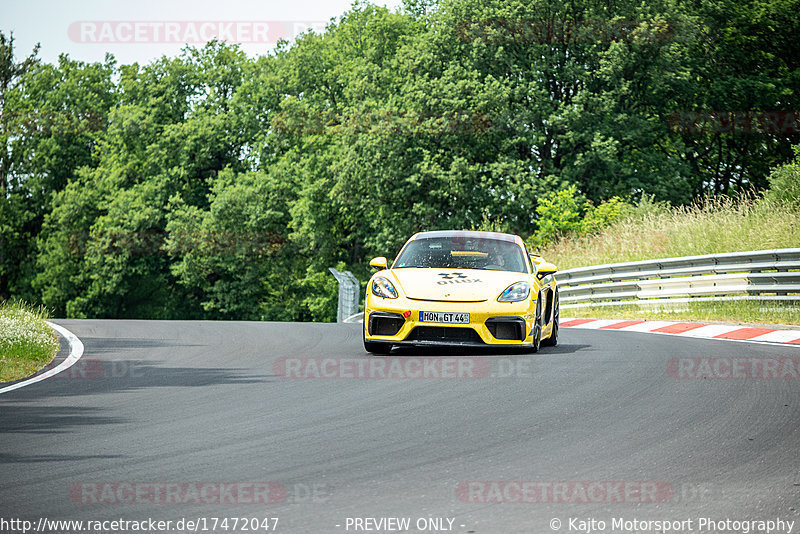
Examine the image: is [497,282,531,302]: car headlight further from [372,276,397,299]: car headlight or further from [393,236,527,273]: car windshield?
[372,276,397,299]: car headlight

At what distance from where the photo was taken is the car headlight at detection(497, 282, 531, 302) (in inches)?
470

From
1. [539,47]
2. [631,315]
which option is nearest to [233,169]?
[539,47]

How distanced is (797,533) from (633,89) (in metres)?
40.9

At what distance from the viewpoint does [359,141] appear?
4516 centimetres

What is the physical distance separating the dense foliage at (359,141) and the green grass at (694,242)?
11.2 ft

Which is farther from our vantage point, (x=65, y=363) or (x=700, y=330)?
(x=700, y=330)

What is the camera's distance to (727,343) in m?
13.5

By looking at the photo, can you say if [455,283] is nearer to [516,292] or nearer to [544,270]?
[516,292]

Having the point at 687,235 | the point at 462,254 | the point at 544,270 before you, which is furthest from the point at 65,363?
the point at 687,235

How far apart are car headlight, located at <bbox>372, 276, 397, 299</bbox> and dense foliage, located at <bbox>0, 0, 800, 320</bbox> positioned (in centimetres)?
2080

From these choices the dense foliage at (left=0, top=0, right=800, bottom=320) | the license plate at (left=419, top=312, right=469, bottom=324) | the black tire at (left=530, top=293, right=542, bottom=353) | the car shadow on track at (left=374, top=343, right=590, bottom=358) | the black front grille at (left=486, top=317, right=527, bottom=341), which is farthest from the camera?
the dense foliage at (left=0, top=0, right=800, bottom=320)

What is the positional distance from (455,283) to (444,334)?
2.27 feet

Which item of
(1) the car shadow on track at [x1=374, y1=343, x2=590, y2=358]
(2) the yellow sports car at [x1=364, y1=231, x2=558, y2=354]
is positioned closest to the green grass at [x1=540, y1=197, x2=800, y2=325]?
(1) the car shadow on track at [x1=374, y1=343, x2=590, y2=358]

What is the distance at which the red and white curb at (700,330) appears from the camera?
14.2 metres
